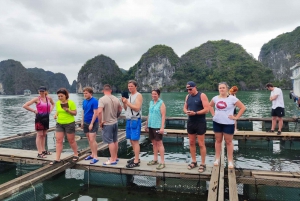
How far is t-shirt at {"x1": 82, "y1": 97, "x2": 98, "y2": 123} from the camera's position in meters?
5.49

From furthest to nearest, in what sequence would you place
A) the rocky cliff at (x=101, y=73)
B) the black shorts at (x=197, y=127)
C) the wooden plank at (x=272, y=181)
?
the rocky cliff at (x=101, y=73)
the black shorts at (x=197, y=127)
the wooden plank at (x=272, y=181)

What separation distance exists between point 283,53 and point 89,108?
15244 cm

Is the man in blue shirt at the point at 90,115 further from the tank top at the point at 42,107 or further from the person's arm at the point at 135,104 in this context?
the tank top at the point at 42,107

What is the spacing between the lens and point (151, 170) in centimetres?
489

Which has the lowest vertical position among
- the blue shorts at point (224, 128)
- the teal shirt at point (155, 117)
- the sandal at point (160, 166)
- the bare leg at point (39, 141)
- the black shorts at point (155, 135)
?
the sandal at point (160, 166)

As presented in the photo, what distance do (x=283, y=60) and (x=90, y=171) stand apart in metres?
149

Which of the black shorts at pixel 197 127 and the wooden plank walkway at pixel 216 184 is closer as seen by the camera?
the wooden plank walkway at pixel 216 184

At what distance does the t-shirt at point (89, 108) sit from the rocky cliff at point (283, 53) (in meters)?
127

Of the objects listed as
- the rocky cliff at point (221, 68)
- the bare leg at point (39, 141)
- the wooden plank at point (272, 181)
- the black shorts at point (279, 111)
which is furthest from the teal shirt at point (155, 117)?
the rocky cliff at point (221, 68)

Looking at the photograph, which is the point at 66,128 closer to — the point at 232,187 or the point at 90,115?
the point at 90,115

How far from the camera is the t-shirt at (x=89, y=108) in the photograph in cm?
549

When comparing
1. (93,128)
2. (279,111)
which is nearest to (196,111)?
(93,128)

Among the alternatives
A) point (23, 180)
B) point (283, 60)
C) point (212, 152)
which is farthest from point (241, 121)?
point (283, 60)

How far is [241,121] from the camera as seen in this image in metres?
14.5
